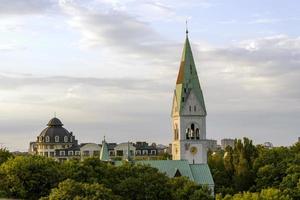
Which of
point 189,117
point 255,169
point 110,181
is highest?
point 189,117

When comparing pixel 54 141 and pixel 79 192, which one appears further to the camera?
pixel 54 141

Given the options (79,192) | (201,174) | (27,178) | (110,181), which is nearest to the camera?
(79,192)

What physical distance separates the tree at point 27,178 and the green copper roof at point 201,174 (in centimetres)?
3065

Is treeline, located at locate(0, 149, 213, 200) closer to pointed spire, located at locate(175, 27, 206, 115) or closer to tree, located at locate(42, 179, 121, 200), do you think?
tree, located at locate(42, 179, 121, 200)

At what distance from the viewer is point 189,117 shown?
319 ft

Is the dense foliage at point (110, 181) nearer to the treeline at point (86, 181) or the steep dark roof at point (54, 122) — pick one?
the treeline at point (86, 181)

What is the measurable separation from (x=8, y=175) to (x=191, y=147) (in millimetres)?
42977

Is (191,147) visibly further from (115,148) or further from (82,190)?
(115,148)

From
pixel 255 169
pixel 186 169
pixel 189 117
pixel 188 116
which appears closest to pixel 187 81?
pixel 188 116

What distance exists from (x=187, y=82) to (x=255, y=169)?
606 inches

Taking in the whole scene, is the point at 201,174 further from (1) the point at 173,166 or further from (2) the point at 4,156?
(2) the point at 4,156

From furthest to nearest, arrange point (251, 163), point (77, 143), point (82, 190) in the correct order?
point (77, 143), point (251, 163), point (82, 190)

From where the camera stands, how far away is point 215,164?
102 m

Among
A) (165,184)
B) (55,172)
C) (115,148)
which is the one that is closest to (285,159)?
(165,184)
